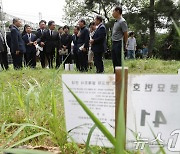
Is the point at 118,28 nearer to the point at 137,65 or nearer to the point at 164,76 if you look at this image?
the point at 137,65

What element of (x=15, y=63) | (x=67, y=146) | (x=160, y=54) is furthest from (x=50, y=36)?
(x=160, y=54)

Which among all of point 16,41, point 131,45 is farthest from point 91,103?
point 131,45

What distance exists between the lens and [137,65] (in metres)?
6.59

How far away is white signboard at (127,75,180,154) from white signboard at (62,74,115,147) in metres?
0.09

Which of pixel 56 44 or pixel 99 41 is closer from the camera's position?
pixel 99 41

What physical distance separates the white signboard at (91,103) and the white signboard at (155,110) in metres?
0.09

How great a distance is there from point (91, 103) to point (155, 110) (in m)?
0.27

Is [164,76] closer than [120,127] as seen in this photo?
No

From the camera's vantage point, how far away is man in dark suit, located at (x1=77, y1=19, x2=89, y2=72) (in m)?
5.53

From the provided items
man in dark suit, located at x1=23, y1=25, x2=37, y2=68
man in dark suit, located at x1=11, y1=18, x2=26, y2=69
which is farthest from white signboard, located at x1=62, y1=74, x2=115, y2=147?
man in dark suit, located at x1=23, y1=25, x2=37, y2=68

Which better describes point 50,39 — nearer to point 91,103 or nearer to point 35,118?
point 35,118

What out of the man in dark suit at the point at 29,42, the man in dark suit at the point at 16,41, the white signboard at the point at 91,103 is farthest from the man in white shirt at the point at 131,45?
the white signboard at the point at 91,103

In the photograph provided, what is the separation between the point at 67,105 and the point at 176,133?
1.61 ft

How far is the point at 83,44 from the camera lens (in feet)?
18.7
